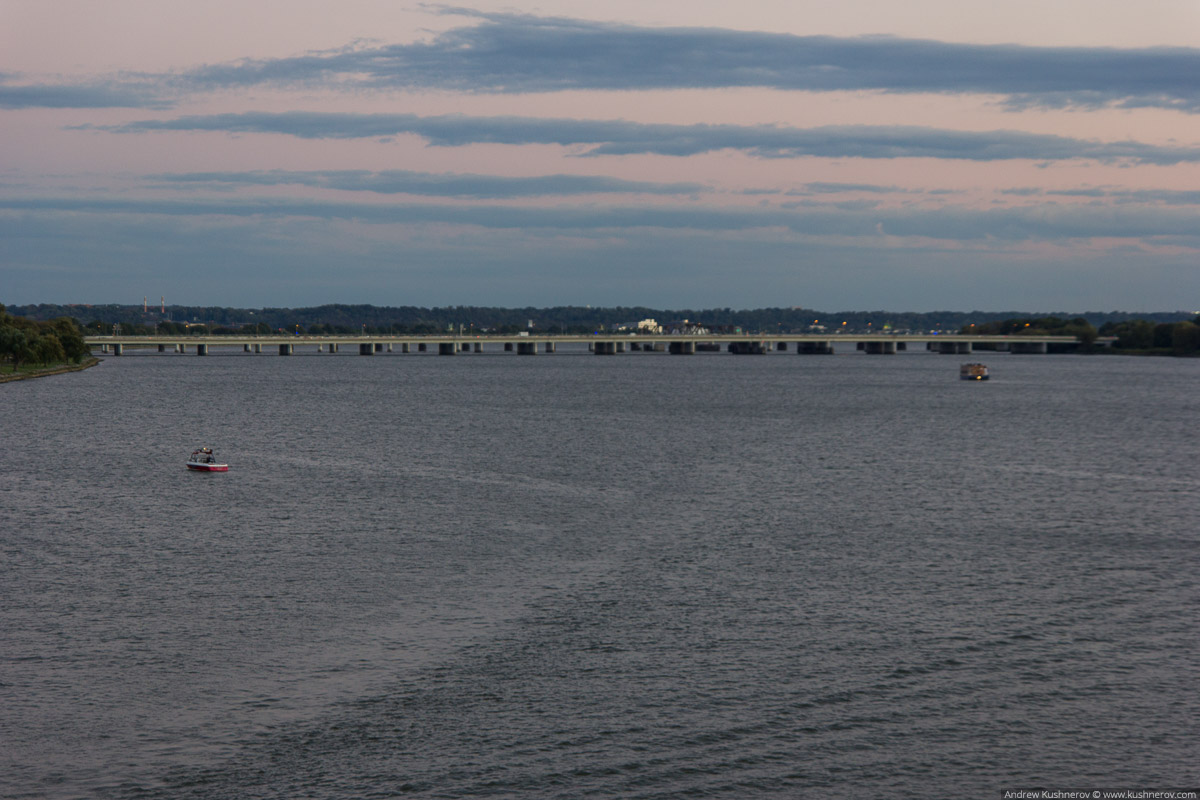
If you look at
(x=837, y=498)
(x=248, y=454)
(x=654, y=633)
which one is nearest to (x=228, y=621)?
(x=654, y=633)

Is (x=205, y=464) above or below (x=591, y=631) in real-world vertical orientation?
above

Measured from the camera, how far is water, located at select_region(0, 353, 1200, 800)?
29203mm

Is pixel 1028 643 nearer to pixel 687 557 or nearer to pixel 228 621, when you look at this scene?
pixel 687 557

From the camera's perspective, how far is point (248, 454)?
97562 millimetres

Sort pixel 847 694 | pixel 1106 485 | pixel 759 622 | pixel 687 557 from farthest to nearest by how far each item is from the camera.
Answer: pixel 1106 485
pixel 687 557
pixel 759 622
pixel 847 694

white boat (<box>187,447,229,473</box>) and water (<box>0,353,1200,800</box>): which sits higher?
white boat (<box>187,447,229,473</box>)

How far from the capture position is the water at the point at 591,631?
95.8 ft

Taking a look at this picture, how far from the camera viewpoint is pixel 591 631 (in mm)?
40750

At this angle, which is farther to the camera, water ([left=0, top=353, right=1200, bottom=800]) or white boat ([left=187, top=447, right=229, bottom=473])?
white boat ([left=187, top=447, right=229, bottom=473])

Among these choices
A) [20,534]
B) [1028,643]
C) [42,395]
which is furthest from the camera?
[42,395]

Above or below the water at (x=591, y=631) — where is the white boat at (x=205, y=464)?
above

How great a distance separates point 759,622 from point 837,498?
1315 inches

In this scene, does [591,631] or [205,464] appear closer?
[591,631]

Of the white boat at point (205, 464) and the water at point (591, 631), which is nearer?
the water at point (591, 631)
